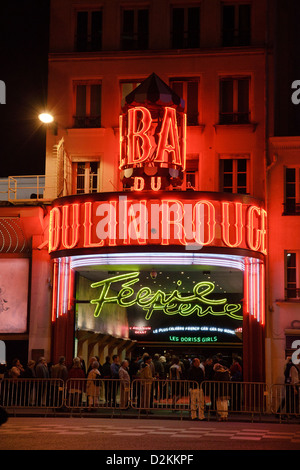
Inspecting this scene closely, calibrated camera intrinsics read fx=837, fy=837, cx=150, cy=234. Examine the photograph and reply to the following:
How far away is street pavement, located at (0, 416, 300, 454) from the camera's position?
48.7ft

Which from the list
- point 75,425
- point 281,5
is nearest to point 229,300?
point 281,5

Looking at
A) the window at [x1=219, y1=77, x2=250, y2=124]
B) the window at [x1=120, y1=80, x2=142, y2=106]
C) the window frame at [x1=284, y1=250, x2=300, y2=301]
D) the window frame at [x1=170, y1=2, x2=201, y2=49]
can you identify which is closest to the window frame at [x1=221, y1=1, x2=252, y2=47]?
the window frame at [x1=170, y1=2, x2=201, y2=49]

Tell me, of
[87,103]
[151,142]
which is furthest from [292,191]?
[87,103]

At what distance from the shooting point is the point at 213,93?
97.1ft

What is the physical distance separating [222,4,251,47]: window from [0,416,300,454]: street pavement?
14088 millimetres

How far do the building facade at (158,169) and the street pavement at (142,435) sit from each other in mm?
5964

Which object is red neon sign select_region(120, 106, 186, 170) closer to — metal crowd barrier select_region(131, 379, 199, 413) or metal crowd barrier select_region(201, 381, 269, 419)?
metal crowd barrier select_region(131, 379, 199, 413)

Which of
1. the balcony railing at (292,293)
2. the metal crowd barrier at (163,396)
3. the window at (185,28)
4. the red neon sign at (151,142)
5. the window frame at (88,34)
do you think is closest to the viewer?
the metal crowd barrier at (163,396)

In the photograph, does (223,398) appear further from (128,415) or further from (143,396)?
(128,415)

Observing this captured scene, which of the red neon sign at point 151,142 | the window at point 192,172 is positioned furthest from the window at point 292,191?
the red neon sign at point 151,142

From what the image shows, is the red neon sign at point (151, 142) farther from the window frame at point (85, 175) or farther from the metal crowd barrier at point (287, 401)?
the metal crowd barrier at point (287, 401)

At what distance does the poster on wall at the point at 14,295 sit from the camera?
29.2 m

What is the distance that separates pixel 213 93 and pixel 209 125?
1.17 meters

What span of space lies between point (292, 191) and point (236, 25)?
638 centimetres
